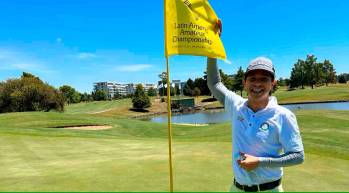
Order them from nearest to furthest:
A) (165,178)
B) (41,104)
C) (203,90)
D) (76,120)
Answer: (165,178)
(76,120)
(41,104)
(203,90)

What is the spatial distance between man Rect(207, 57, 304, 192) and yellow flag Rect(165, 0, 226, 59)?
5.55 feet

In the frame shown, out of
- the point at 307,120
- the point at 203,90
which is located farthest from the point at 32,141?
the point at 203,90

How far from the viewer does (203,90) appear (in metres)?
138

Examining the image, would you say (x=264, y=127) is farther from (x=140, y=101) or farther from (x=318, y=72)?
(x=318, y=72)

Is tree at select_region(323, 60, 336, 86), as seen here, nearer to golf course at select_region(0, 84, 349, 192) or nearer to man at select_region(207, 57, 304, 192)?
golf course at select_region(0, 84, 349, 192)

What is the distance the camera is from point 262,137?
152 inches

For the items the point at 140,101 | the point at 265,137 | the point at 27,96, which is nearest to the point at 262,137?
the point at 265,137

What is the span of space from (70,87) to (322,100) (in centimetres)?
11275

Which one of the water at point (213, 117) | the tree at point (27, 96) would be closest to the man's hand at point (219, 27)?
the water at point (213, 117)

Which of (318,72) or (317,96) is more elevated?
(318,72)

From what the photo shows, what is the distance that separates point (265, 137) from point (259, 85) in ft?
1.73

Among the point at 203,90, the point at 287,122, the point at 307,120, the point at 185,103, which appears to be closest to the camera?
the point at 287,122

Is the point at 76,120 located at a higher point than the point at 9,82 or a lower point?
lower

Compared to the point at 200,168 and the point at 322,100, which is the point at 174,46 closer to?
the point at 200,168
